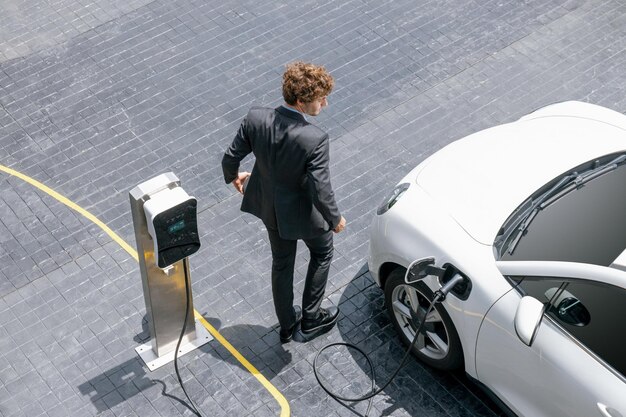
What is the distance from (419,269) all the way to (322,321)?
3.64ft

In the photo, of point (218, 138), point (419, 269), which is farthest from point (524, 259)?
point (218, 138)

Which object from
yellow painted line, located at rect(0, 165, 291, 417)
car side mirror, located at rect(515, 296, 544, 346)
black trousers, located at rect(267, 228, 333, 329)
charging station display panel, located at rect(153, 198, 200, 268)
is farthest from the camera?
yellow painted line, located at rect(0, 165, 291, 417)

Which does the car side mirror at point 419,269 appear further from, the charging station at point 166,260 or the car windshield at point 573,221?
the charging station at point 166,260

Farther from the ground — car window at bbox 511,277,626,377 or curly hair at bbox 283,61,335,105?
curly hair at bbox 283,61,335,105

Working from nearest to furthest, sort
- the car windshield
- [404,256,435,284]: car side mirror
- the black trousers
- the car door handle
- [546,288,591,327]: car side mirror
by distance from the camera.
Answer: the car door handle
[546,288,591,327]: car side mirror
the car windshield
[404,256,435,284]: car side mirror
the black trousers

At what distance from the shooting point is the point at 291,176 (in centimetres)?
611

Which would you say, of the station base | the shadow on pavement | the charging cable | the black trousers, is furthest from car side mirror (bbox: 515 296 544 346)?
the station base

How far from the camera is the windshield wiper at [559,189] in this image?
6130 millimetres

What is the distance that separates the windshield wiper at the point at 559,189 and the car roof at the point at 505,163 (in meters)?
0.10

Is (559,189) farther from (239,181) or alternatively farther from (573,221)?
(239,181)

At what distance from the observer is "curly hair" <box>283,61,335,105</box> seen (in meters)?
5.97

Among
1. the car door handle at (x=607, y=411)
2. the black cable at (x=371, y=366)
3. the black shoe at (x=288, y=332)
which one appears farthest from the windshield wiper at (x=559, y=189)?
the black shoe at (x=288, y=332)

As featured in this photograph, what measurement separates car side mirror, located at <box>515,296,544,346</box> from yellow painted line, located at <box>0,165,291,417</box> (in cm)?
182

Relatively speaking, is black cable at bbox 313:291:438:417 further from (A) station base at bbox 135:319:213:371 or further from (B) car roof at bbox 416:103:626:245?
(A) station base at bbox 135:319:213:371
